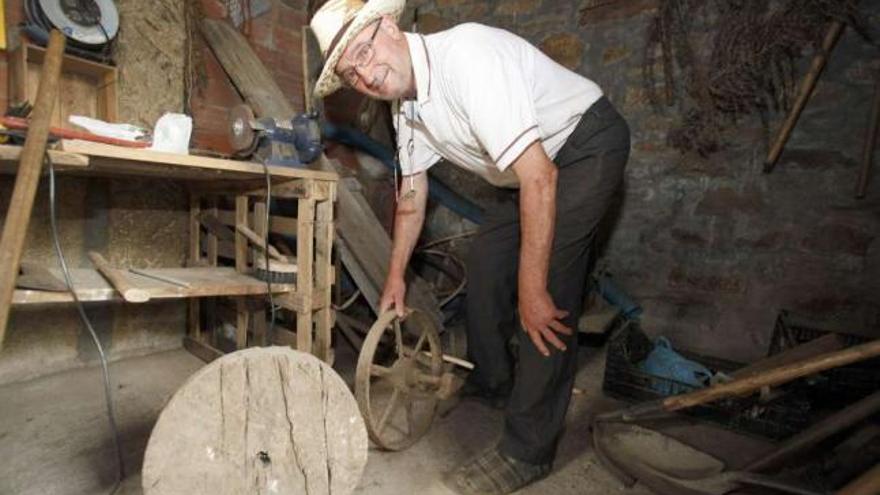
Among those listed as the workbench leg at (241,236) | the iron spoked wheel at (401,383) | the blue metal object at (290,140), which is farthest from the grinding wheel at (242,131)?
the iron spoked wheel at (401,383)

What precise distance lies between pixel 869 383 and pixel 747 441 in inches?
23.1

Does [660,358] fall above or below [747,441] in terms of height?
above

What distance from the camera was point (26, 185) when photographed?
1.17m

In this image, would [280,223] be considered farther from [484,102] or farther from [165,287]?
[484,102]

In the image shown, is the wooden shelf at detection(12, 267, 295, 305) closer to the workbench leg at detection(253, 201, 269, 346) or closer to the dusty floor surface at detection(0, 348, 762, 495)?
the workbench leg at detection(253, 201, 269, 346)

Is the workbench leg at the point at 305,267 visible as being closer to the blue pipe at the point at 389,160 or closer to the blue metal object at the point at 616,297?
the blue pipe at the point at 389,160

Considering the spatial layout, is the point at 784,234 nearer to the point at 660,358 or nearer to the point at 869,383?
the point at 869,383

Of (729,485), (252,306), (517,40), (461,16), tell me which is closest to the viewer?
(729,485)

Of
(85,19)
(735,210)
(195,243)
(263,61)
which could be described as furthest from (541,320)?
(263,61)

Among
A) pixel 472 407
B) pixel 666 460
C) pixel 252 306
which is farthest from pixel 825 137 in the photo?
pixel 252 306

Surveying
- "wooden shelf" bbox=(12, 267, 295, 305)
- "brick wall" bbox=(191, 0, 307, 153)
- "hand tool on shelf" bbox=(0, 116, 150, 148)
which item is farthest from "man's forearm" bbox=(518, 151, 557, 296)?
"brick wall" bbox=(191, 0, 307, 153)

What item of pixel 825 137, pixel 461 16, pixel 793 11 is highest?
pixel 461 16

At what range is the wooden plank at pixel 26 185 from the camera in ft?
3.60

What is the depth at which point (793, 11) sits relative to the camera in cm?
237
